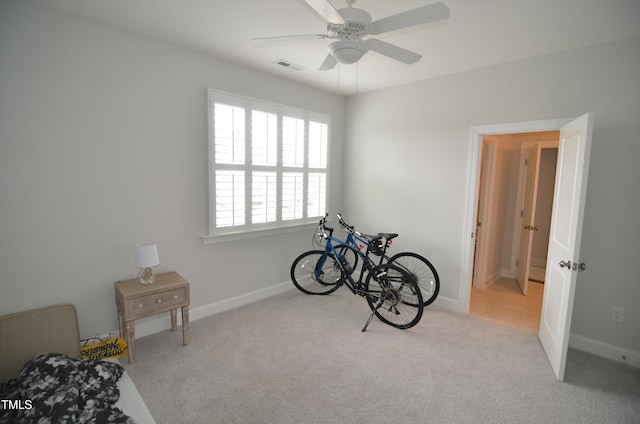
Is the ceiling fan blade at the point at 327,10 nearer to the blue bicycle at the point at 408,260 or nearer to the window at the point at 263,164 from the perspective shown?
the window at the point at 263,164

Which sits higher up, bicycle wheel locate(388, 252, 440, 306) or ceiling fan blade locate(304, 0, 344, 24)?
ceiling fan blade locate(304, 0, 344, 24)

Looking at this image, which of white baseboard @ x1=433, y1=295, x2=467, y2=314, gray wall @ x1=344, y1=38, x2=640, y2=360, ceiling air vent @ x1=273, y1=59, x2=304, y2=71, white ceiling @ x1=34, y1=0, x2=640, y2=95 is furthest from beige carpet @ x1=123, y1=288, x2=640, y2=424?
ceiling air vent @ x1=273, y1=59, x2=304, y2=71

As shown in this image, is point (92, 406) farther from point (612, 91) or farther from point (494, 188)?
point (494, 188)

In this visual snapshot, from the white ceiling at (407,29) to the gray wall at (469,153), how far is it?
0.79ft

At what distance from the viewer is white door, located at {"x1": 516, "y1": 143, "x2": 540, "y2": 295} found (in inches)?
168

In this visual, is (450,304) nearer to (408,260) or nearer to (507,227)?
(408,260)

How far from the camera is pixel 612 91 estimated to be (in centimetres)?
265

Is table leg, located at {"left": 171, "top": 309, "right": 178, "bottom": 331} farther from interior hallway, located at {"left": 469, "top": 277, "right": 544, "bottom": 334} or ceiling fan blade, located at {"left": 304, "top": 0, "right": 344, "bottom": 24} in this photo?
interior hallway, located at {"left": 469, "top": 277, "right": 544, "bottom": 334}

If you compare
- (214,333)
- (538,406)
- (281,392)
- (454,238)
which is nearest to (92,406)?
(281,392)

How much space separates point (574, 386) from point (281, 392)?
2.21 metres

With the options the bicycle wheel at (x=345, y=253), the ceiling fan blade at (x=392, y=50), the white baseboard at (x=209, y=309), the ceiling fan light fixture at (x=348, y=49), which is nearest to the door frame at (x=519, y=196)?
the bicycle wheel at (x=345, y=253)

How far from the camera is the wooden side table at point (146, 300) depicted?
253 cm

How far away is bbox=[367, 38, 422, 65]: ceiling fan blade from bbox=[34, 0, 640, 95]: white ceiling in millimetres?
138

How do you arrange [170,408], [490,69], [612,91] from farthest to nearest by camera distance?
[490,69] → [612,91] → [170,408]
